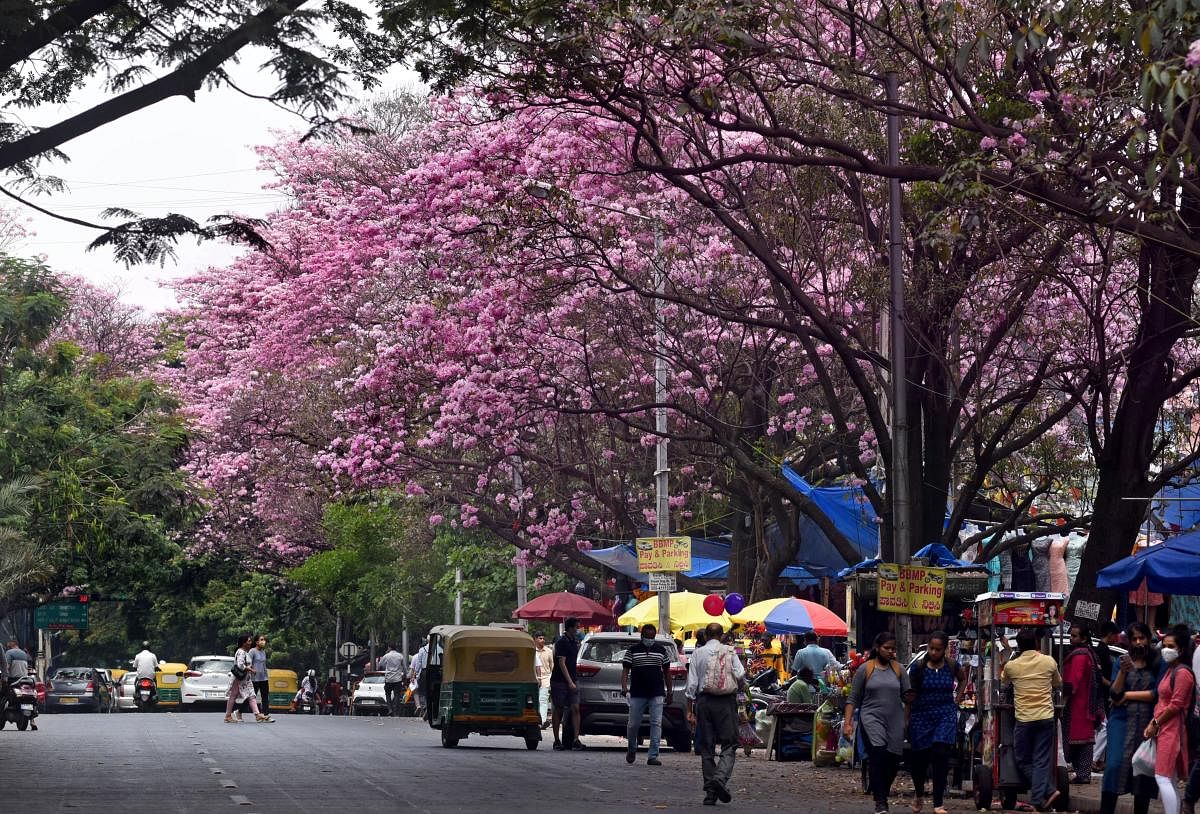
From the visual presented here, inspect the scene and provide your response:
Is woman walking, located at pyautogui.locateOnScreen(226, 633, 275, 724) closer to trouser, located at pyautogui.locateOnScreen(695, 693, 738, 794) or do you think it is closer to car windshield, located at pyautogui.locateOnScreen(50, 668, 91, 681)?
car windshield, located at pyautogui.locateOnScreen(50, 668, 91, 681)

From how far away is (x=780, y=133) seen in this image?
1722 centimetres

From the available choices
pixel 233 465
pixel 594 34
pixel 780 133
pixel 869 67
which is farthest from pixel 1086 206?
pixel 233 465

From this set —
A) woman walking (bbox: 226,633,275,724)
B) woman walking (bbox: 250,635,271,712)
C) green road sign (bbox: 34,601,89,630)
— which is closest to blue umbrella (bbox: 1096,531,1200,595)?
woman walking (bbox: 226,633,275,724)

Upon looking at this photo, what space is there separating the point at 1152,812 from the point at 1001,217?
745 cm

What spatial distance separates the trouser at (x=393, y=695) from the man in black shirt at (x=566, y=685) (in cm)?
1767

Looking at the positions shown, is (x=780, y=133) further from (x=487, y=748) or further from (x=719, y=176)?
(x=487, y=748)

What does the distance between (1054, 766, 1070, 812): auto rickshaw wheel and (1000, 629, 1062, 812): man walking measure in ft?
0.70

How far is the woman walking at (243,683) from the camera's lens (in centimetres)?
3528

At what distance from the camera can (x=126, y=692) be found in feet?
177

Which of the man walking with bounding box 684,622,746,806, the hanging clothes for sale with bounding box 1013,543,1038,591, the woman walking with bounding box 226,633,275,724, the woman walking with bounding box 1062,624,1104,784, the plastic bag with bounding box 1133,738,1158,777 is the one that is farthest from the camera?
the woman walking with bounding box 226,633,275,724

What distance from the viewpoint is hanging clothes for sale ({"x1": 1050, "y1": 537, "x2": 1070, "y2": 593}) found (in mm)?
32281

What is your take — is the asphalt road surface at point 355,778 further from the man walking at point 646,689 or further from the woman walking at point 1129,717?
the woman walking at point 1129,717

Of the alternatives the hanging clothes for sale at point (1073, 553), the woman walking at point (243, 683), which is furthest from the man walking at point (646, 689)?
the woman walking at point (243, 683)

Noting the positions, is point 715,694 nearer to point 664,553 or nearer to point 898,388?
point 898,388
